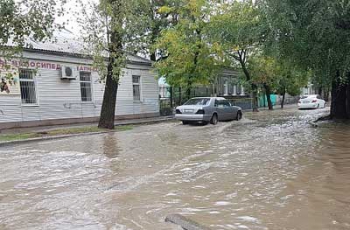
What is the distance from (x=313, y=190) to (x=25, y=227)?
4219mm

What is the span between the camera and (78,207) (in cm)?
521

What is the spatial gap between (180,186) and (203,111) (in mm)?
12537

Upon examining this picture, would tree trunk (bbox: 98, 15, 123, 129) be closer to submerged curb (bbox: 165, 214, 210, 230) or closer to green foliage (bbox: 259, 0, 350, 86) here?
green foliage (bbox: 259, 0, 350, 86)

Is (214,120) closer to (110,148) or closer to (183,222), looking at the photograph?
(110,148)

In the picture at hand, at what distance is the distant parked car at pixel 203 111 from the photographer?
738 inches

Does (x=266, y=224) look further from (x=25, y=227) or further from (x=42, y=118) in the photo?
(x=42, y=118)

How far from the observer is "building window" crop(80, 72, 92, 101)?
21.6 m

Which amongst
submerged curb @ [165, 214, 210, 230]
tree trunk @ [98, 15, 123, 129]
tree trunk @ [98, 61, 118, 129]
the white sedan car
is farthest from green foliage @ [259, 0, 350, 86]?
the white sedan car

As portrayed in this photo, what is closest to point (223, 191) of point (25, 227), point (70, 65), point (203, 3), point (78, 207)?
point (78, 207)

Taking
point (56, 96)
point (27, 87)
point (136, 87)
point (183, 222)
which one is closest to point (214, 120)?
point (136, 87)

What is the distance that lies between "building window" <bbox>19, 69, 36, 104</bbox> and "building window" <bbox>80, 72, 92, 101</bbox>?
3311 millimetres

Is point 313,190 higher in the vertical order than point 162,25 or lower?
lower

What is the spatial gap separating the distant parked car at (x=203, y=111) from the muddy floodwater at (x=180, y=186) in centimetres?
771

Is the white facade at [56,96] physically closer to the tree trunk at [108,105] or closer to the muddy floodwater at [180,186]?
the tree trunk at [108,105]
